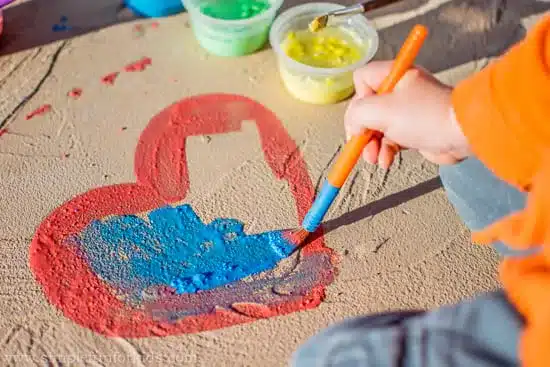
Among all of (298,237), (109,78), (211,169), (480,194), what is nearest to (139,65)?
(109,78)

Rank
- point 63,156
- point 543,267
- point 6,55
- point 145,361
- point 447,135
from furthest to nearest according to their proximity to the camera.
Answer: point 6,55 → point 63,156 → point 145,361 → point 447,135 → point 543,267

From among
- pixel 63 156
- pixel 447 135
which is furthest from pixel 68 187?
pixel 447 135

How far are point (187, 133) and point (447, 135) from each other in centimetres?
61

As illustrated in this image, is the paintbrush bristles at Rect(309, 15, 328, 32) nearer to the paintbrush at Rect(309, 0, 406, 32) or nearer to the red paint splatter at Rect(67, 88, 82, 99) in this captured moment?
the paintbrush at Rect(309, 0, 406, 32)

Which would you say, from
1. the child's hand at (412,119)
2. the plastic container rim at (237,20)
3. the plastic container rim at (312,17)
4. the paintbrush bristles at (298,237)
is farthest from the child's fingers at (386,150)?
the plastic container rim at (237,20)

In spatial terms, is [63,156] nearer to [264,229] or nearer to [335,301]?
[264,229]

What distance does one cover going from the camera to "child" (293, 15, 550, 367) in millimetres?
637

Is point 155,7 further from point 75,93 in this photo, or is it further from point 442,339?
point 442,339

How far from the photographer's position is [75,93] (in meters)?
1.41

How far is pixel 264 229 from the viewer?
1.20 meters

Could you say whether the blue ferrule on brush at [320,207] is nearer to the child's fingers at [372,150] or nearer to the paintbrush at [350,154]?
the paintbrush at [350,154]

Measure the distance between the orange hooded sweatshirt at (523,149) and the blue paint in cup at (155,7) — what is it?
2.97 feet

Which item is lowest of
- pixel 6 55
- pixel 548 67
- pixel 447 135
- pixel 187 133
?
pixel 187 133

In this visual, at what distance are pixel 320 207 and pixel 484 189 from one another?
0.87ft
